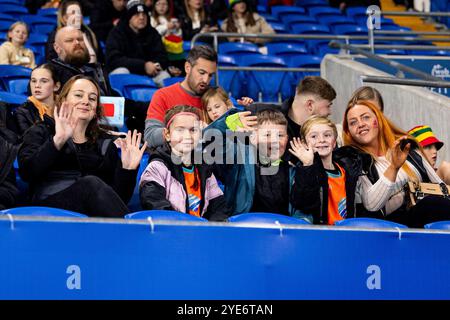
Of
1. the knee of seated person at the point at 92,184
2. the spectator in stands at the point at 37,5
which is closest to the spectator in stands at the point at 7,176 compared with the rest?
the knee of seated person at the point at 92,184

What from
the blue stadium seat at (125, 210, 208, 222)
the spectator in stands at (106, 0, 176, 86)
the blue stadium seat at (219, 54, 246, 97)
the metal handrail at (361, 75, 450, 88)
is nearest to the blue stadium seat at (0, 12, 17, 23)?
the spectator in stands at (106, 0, 176, 86)

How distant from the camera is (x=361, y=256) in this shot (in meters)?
4.61

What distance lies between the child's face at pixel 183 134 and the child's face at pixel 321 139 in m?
0.66

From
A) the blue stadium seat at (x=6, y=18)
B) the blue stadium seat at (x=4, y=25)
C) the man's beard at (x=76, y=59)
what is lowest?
the man's beard at (x=76, y=59)

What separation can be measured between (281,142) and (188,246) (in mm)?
1600

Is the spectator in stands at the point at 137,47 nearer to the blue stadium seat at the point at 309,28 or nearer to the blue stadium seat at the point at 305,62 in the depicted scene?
the blue stadium seat at the point at 305,62

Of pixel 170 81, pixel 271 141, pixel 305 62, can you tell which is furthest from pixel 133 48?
pixel 271 141

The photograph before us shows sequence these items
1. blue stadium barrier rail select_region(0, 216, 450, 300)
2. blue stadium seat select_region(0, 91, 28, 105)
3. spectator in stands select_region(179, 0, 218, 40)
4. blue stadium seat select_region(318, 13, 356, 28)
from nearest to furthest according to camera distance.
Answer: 1. blue stadium barrier rail select_region(0, 216, 450, 300)
2. blue stadium seat select_region(0, 91, 28, 105)
3. spectator in stands select_region(179, 0, 218, 40)
4. blue stadium seat select_region(318, 13, 356, 28)

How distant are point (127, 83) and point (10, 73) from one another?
1.02 metres

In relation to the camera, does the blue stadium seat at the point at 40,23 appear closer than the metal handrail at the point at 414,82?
No

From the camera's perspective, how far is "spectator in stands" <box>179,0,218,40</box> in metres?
11.5

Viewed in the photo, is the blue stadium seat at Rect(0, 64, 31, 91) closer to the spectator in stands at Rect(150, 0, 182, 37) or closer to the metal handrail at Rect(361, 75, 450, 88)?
the spectator in stands at Rect(150, 0, 182, 37)

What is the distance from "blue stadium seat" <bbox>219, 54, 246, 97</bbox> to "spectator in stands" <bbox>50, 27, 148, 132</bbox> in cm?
243

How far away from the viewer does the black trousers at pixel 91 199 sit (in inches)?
199
